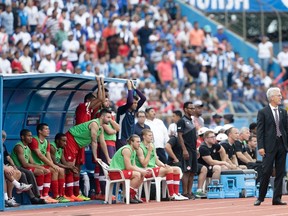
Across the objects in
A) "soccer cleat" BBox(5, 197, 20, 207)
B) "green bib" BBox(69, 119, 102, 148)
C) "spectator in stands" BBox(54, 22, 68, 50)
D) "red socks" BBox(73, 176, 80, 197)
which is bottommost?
"soccer cleat" BBox(5, 197, 20, 207)

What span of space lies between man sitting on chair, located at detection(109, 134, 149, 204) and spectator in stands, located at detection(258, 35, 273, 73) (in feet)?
60.8

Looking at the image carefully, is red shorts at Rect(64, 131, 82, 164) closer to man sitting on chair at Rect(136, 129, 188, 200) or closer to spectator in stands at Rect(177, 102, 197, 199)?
man sitting on chair at Rect(136, 129, 188, 200)

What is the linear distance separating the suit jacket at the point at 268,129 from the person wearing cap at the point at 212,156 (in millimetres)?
4252

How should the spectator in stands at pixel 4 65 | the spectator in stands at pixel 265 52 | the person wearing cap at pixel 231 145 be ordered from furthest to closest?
the spectator in stands at pixel 265 52 < the spectator in stands at pixel 4 65 < the person wearing cap at pixel 231 145

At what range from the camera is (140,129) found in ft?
83.9

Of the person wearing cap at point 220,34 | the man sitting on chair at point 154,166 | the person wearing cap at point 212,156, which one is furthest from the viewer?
the person wearing cap at point 220,34

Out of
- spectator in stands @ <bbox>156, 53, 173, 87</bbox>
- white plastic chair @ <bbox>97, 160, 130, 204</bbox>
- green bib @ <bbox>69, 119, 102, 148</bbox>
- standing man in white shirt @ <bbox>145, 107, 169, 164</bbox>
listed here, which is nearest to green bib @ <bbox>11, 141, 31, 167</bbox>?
green bib @ <bbox>69, 119, 102, 148</bbox>

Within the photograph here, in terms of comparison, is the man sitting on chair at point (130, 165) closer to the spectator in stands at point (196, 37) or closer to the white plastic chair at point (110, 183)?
the white plastic chair at point (110, 183)

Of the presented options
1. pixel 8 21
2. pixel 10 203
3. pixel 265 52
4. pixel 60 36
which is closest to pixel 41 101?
pixel 10 203

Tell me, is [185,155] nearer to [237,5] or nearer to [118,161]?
[118,161]

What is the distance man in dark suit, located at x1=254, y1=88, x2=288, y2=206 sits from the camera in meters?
21.2

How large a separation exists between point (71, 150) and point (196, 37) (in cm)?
1731

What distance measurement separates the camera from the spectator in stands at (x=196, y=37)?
1581 inches

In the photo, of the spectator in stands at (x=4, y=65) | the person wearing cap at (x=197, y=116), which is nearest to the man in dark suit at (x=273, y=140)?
the person wearing cap at (x=197, y=116)
